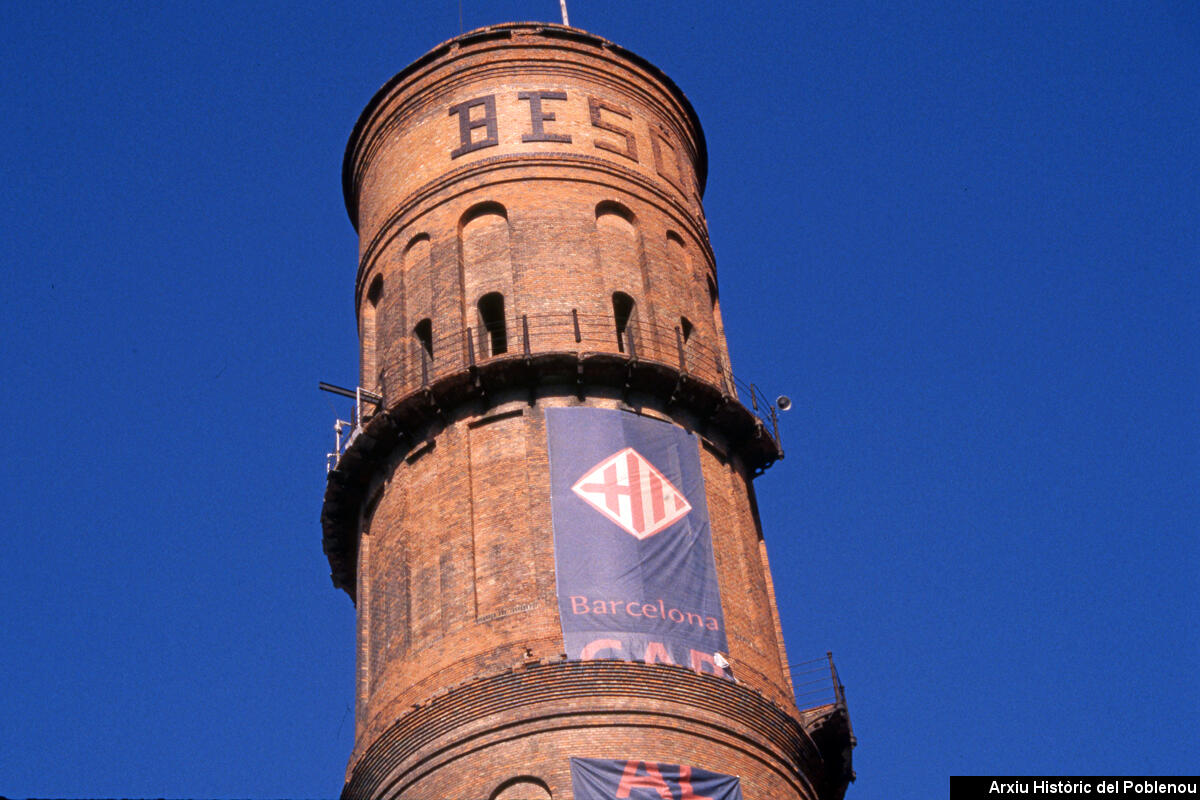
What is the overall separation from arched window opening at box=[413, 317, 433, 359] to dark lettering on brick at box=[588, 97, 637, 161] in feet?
18.9

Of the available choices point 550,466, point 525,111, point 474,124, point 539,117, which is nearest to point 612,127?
point 539,117

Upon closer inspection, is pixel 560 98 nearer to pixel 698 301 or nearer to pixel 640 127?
pixel 640 127

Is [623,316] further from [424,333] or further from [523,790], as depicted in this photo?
[523,790]

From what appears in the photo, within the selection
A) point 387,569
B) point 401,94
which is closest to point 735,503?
point 387,569

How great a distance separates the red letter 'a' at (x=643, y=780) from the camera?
106ft

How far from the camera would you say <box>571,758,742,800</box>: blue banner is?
32.2 meters

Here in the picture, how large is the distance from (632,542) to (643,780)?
16.2ft

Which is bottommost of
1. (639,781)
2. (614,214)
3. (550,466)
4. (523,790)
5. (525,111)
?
(639,781)

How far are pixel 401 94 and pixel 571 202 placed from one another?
20.8 feet

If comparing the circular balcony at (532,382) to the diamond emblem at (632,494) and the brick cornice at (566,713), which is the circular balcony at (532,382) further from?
the brick cornice at (566,713)

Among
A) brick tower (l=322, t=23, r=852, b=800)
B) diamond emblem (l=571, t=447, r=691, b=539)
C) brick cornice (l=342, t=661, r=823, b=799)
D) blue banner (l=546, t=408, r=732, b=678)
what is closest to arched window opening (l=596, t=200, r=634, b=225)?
brick tower (l=322, t=23, r=852, b=800)

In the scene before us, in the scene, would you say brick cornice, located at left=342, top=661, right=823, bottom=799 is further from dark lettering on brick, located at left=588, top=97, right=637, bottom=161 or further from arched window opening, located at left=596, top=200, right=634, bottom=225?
dark lettering on brick, located at left=588, top=97, right=637, bottom=161

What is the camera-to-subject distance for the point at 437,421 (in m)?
38.4

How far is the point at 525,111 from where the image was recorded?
142 feet
